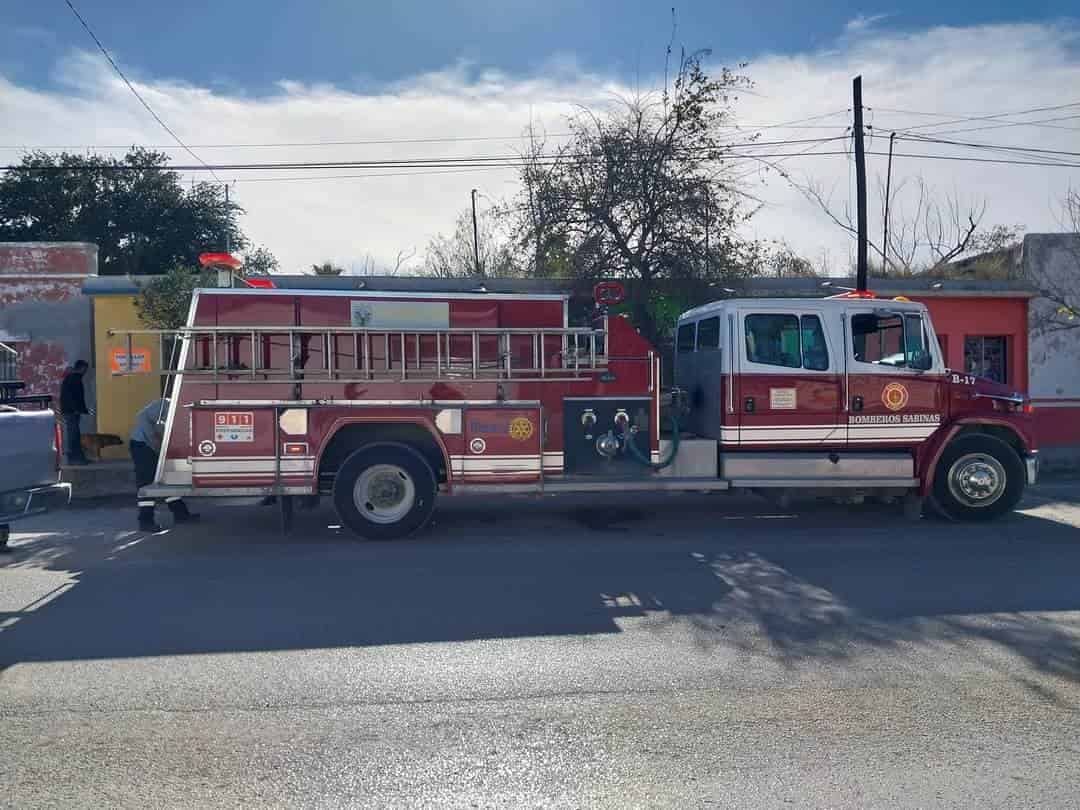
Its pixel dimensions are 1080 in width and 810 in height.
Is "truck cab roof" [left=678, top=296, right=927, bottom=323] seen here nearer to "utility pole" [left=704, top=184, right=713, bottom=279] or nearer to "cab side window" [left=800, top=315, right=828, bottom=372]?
"cab side window" [left=800, top=315, right=828, bottom=372]

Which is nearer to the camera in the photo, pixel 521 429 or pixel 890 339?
pixel 521 429

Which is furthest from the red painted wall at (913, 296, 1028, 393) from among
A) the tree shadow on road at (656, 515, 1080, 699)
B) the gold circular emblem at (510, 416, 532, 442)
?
the gold circular emblem at (510, 416, 532, 442)

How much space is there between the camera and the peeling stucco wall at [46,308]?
55.6ft

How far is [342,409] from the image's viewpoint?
29.0 ft

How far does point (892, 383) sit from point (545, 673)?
6349mm

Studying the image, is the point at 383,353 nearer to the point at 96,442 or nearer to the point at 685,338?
the point at 685,338

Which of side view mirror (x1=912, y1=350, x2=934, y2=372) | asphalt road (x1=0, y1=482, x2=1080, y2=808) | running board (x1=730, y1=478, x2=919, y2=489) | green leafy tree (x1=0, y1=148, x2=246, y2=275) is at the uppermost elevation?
green leafy tree (x1=0, y1=148, x2=246, y2=275)

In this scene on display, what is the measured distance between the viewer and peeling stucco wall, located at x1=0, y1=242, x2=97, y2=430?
55.6 feet

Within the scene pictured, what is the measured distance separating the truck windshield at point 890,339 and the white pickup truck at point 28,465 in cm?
826

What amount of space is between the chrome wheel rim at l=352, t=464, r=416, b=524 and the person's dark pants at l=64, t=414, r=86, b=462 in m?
8.29

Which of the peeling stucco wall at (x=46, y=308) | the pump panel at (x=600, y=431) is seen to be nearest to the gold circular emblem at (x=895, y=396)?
the pump panel at (x=600, y=431)

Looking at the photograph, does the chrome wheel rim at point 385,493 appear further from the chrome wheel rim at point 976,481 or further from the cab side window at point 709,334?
the chrome wheel rim at point 976,481

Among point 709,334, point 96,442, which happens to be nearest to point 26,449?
point 709,334

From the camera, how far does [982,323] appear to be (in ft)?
59.7
